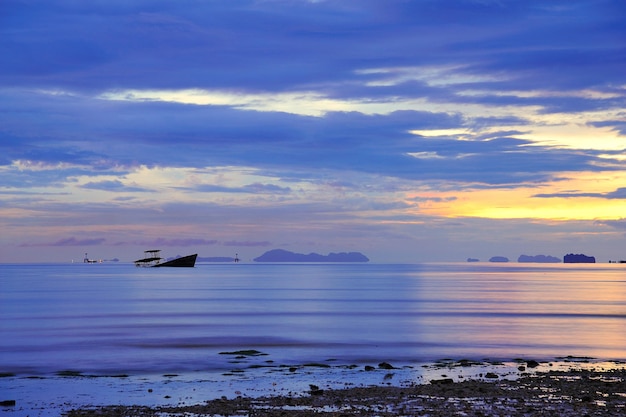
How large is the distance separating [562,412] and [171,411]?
11203 mm

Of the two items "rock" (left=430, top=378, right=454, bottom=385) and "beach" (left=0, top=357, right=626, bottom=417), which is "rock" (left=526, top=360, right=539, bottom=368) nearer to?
"beach" (left=0, top=357, right=626, bottom=417)

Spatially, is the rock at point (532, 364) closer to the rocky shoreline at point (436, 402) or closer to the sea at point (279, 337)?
the sea at point (279, 337)

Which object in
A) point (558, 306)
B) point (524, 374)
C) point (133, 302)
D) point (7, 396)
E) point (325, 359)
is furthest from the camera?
point (133, 302)

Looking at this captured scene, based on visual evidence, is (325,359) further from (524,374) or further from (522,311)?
(522,311)

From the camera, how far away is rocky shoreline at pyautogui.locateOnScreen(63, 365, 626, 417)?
70.3ft

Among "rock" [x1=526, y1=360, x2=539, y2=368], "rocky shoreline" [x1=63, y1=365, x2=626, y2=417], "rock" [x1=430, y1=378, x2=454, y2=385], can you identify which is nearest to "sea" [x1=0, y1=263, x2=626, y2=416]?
"rock" [x1=526, y1=360, x2=539, y2=368]

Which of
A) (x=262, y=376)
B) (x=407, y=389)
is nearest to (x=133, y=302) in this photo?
(x=262, y=376)

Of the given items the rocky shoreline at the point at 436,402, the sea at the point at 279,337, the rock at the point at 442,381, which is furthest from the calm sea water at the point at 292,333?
the rocky shoreline at the point at 436,402

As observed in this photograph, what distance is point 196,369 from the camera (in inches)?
1325

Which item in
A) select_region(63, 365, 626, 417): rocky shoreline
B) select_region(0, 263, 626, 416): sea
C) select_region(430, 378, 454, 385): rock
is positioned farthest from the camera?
select_region(0, 263, 626, 416): sea

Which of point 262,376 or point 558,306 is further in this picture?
point 558,306

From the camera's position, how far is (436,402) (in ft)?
75.7

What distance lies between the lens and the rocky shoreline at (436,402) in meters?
21.4

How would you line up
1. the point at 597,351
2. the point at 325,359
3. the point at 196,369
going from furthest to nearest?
the point at 597,351 → the point at 325,359 → the point at 196,369
